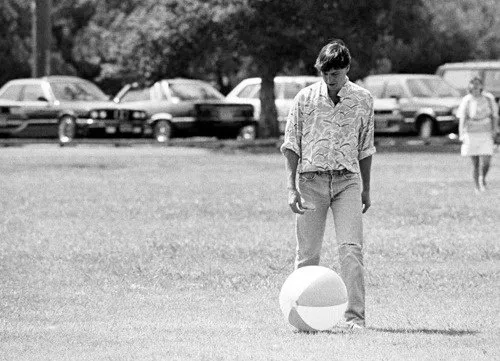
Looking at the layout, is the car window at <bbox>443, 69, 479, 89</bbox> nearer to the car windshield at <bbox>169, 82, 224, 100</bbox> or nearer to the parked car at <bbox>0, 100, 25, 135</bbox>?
the car windshield at <bbox>169, 82, 224, 100</bbox>

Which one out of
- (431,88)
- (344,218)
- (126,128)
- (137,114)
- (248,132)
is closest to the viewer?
(344,218)

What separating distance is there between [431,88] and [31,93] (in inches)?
429

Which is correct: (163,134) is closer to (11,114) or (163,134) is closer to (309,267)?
(11,114)

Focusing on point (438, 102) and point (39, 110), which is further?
point (438, 102)

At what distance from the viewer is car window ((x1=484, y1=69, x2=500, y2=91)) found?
143 ft

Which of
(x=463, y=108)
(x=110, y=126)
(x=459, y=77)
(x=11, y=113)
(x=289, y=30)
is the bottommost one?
(x=110, y=126)

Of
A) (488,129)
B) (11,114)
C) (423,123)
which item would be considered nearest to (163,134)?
(11,114)

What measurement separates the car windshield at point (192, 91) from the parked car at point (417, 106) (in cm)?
441

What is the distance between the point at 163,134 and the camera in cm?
3978

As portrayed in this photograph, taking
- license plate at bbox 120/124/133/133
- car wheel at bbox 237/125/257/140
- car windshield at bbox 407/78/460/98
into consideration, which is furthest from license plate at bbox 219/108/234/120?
car windshield at bbox 407/78/460/98

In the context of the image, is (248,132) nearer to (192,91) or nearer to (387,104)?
(192,91)

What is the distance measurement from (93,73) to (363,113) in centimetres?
5949

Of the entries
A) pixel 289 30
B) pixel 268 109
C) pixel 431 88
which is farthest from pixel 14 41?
pixel 289 30

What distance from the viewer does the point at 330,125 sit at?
9.20 metres
